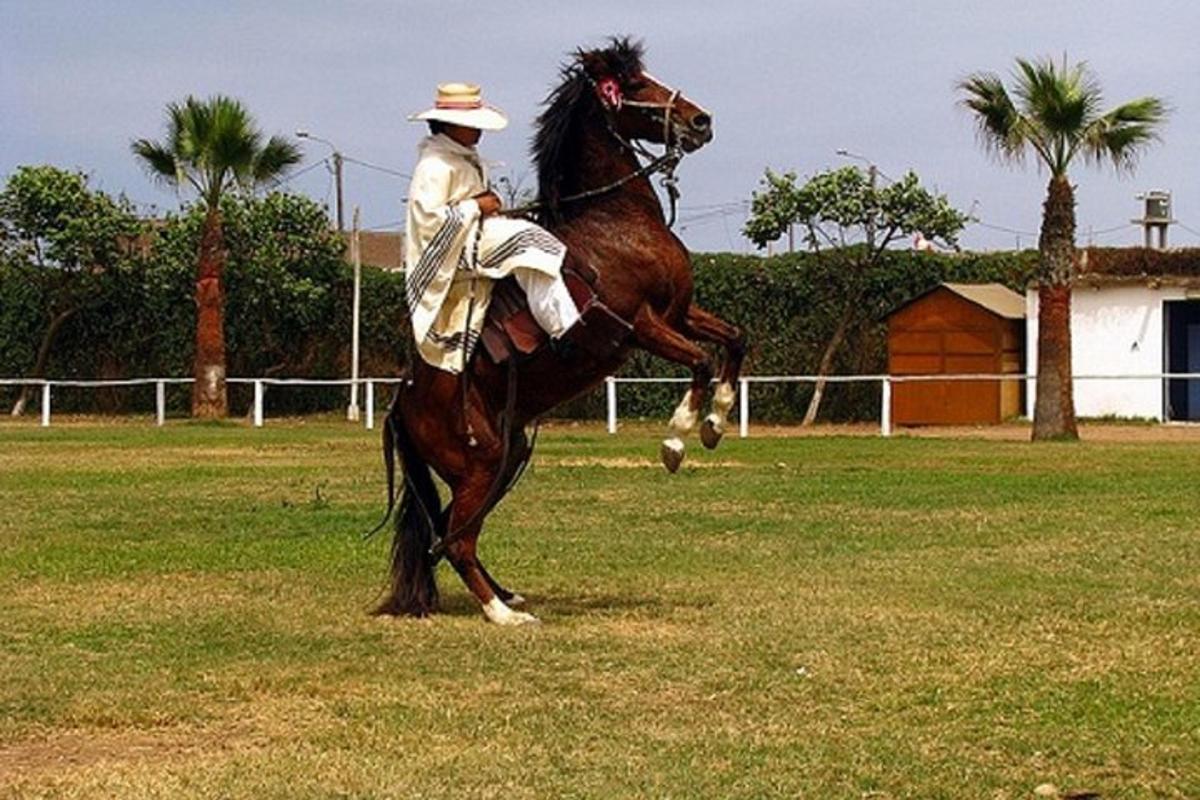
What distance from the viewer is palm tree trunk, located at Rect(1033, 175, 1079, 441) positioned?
32.3m

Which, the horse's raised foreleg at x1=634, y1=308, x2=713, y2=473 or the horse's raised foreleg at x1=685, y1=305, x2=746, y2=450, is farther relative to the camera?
the horse's raised foreleg at x1=685, y1=305, x2=746, y2=450

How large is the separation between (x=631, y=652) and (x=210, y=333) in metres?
33.9

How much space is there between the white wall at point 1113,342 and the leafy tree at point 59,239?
1979 centimetres

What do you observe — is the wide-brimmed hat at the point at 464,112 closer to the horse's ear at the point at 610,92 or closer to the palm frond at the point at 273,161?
the horse's ear at the point at 610,92

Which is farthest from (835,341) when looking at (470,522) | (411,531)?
(470,522)

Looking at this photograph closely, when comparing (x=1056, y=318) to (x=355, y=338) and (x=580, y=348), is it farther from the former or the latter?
(x=580, y=348)

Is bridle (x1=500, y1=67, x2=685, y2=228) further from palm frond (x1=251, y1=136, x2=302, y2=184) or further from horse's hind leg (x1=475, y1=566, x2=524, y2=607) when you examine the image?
palm frond (x1=251, y1=136, x2=302, y2=184)

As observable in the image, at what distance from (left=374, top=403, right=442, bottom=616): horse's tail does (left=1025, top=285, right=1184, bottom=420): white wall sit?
93.9ft

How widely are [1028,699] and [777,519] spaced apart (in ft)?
27.5

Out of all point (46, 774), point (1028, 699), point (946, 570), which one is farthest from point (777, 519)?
point (46, 774)

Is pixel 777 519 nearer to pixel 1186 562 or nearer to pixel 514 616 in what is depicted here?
pixel 1186 562

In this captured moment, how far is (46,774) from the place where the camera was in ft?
22.4

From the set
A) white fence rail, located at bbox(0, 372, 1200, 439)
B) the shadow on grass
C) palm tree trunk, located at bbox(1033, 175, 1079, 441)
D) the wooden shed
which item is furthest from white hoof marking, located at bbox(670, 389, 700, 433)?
the wooden shed

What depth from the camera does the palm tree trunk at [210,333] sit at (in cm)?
4216
